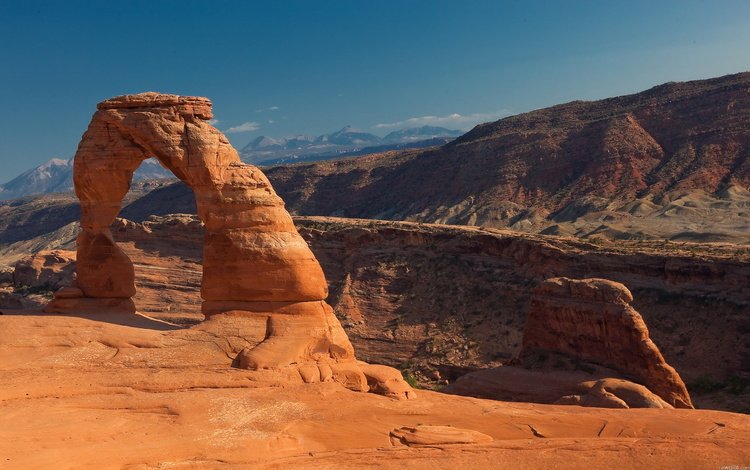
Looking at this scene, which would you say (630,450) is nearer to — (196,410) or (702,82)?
(196,410)

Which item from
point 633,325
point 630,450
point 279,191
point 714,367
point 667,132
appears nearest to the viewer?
point 630,450

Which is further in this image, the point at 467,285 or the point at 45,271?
the point at 45,271

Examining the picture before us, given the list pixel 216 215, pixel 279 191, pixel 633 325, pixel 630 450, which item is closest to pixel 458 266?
pixel 633 325

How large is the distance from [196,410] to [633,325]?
56.3 ft

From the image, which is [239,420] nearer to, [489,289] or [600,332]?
[600,332]

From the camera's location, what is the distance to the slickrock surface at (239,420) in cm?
1402

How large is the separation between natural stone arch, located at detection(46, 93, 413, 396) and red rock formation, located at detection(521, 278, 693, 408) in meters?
11.7

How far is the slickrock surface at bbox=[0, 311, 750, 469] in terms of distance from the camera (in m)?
14.0

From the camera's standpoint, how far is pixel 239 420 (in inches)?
602

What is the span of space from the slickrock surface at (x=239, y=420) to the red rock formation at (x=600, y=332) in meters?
8.22

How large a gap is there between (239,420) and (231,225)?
632 cm

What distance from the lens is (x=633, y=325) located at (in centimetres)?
2672

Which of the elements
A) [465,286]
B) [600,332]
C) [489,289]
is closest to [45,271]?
[465,286]

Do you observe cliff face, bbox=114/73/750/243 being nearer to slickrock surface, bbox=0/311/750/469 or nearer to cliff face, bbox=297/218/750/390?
cliff face, bbox=297/218/750/390
